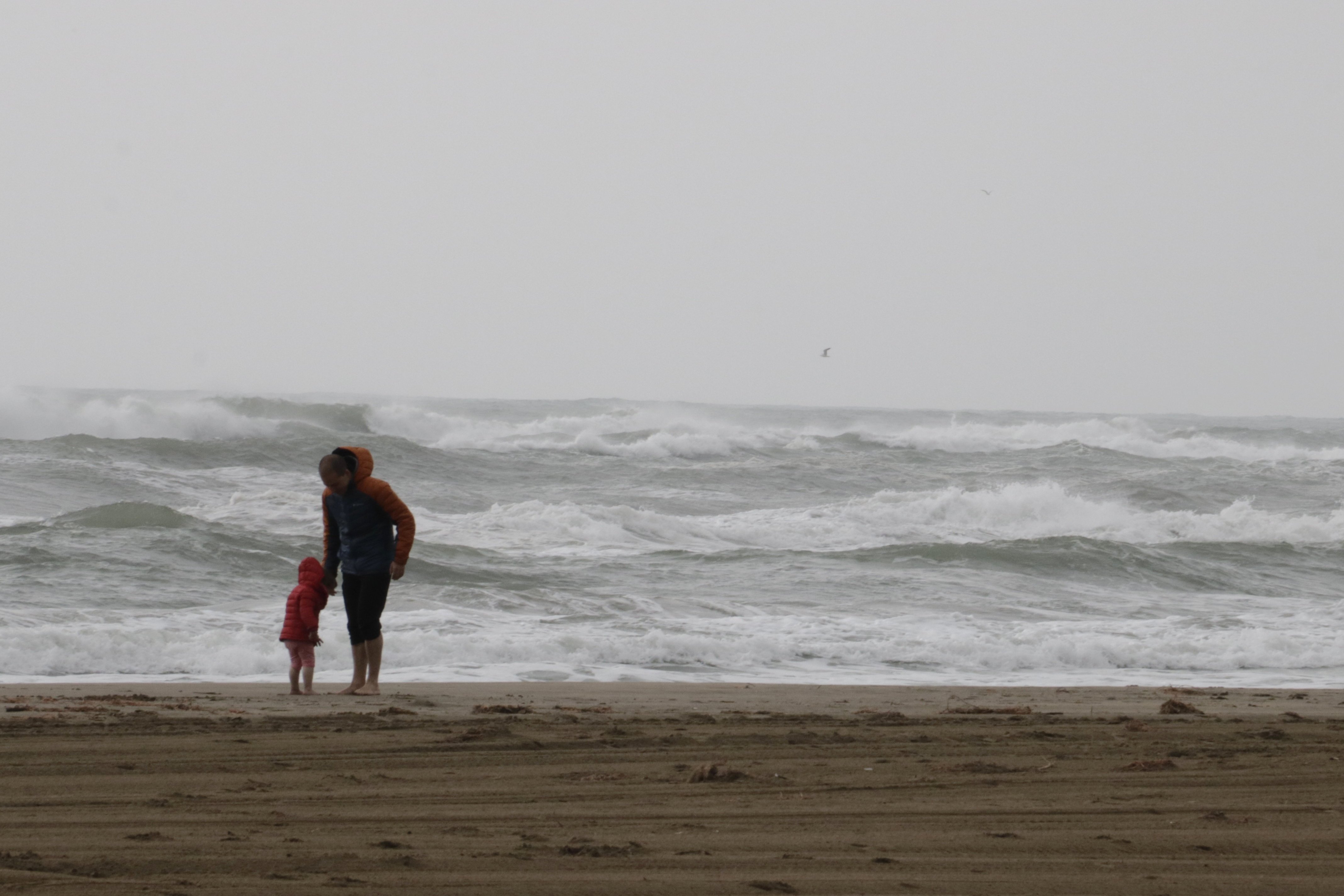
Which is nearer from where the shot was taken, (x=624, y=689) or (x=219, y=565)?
(x=624, y=689)

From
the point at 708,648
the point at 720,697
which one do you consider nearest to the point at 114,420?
the point at 708,648

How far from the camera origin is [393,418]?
120ft

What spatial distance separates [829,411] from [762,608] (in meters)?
71.2

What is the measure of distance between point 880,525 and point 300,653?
12655 millimetres

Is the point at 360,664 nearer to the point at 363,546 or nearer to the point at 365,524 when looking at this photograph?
the point at 363,546

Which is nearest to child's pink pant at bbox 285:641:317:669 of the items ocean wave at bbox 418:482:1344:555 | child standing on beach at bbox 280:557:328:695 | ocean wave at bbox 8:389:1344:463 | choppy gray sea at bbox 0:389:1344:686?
child standing on beach at bbox 280:557:328:695

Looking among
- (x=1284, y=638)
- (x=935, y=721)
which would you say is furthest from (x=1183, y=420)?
(x=935, y=721)

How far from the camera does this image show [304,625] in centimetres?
668

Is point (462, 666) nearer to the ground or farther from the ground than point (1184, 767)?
nearer to the ground

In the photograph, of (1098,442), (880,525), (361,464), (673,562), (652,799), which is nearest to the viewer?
(652,799)

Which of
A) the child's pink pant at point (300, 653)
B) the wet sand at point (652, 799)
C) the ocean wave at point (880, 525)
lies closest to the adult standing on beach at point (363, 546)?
the child's pink pant at point (300, 653)

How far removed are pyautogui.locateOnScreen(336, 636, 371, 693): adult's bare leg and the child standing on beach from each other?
8.3 inches

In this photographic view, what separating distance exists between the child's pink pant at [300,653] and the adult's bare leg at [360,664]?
9.1 inches

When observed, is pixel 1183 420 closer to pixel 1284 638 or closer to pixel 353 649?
pixel 1284 638
